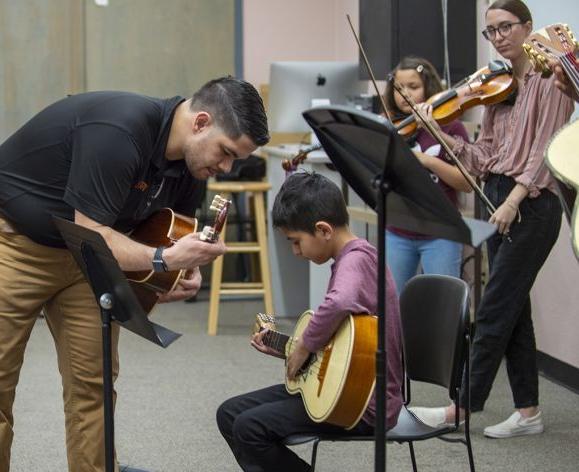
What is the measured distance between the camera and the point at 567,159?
1.71 m

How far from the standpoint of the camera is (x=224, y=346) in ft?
16.5

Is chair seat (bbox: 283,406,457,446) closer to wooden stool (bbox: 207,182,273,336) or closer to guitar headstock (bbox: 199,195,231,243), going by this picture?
guitar headstock (bbox: 199,195,231,243)

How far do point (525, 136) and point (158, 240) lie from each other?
4.48 feet

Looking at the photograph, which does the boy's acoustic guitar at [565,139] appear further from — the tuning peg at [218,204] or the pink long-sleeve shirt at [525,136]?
the tuning peg at [218,204]

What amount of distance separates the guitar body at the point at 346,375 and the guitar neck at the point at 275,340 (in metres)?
0.16

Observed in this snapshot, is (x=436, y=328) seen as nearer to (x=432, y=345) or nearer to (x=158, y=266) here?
(x=432, y=345)

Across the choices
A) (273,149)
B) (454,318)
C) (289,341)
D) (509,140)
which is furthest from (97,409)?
(273,149)

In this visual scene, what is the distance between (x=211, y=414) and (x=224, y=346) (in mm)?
1224

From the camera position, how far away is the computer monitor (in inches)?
221

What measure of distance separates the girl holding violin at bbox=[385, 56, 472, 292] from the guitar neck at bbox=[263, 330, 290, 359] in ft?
4.21

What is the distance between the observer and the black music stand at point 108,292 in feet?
6.67

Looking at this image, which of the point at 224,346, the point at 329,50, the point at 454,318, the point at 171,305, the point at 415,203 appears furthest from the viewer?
the point at 329,50

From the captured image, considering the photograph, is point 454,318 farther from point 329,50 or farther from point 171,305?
point 329,50

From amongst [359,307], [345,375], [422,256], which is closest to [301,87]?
[422,256]
